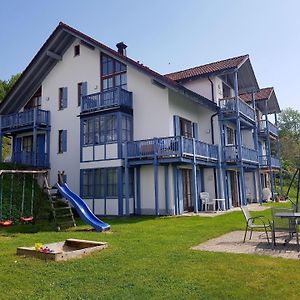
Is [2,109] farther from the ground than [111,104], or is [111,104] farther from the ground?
[2,109]

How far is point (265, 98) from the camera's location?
2956 cm

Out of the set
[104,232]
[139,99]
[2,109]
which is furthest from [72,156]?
[104,232]

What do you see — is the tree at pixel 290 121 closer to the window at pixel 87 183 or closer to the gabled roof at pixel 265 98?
the gabled roof at pixel 265 98

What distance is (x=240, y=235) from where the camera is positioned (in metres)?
10.6

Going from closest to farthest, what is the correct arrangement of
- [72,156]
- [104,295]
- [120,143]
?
[104,295]
[120,143]
[72,156]

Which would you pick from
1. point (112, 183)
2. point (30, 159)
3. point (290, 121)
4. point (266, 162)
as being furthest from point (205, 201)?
point (290, 121)

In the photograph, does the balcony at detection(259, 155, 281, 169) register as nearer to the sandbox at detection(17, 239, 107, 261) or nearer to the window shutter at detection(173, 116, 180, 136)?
the window shutter at detection(173, 116, 180, 136)

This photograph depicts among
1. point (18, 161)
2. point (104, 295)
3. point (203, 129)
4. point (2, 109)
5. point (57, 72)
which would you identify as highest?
point (57, 72)

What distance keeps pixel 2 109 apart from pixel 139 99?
12061 millimetres

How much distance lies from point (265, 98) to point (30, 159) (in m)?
19.4

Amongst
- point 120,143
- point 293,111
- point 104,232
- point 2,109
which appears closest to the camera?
point 104,232

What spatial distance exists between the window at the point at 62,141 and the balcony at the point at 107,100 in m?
3.38

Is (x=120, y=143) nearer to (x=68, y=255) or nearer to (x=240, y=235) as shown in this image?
(x=240, y=235)

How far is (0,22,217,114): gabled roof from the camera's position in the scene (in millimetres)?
20569
